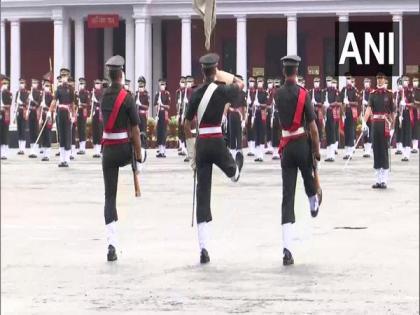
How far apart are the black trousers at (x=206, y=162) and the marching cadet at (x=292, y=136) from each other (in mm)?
542

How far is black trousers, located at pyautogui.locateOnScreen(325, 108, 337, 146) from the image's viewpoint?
2719 cm

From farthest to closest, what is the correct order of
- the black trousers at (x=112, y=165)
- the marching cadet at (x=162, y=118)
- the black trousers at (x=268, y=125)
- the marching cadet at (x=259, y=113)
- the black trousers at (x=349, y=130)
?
the marching cadet at (x=162, y=118)
the black trousers at (x=268, y=125)
the marching cadet at (x=259, y=113)
the black trousers at (x=349, y=130)
the black trousers at (x=112, y=165)

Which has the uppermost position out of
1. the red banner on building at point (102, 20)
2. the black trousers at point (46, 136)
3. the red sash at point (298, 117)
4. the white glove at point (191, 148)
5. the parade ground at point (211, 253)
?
the red banner on building at point (102, 20)

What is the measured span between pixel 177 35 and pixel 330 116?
20682mm

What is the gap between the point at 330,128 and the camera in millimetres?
27406

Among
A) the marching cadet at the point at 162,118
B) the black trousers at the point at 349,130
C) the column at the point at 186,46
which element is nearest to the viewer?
the black trousers at the point at 349,130

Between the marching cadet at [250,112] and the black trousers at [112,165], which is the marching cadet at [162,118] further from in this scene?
the black trousers at [112,165]

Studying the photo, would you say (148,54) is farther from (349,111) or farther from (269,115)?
(349,111)

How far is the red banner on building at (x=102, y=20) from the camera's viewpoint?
44.7m

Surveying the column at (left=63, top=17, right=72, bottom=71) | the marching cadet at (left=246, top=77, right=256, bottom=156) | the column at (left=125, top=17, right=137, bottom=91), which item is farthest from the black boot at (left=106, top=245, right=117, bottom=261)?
the column at (left=63, top=17, right=72, bottom=71)

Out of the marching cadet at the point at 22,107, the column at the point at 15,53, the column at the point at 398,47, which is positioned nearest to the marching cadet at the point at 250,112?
the marching cadet at the point at 22,107

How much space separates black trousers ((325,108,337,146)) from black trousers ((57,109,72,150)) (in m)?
6.10

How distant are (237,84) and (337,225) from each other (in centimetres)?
330

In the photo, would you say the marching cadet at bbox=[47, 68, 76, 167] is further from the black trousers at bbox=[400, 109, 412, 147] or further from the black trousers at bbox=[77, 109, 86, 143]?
the black trousers at bbox=[400, 109, 412, 147]
